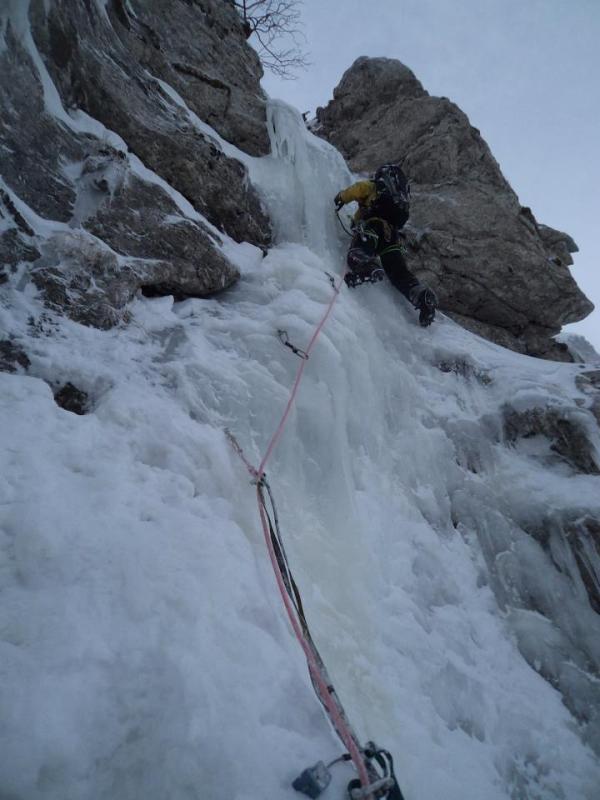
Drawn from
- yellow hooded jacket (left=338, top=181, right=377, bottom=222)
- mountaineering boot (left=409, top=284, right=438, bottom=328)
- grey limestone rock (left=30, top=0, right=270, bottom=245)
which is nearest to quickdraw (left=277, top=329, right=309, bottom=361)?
grey limestone rock (left=30, top=0, right=270, bottom=245)

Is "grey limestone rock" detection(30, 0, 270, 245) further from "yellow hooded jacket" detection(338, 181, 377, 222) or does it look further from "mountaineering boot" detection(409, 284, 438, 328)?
"mountaineering boot" detection(409, 284, 438, 328)

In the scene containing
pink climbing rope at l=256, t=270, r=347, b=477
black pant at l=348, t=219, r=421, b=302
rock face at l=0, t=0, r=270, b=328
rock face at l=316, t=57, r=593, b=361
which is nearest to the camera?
pink climbing rope at l=256, t=270, r=347, b=477

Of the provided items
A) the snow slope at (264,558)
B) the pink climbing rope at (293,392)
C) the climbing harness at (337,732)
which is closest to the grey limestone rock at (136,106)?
the snow slope at (264,558)

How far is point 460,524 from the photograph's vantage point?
136 inches

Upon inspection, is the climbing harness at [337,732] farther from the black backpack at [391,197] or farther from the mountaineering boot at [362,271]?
the black backpack at [391,197]

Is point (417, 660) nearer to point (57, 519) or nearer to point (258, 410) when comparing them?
point (258, 410)

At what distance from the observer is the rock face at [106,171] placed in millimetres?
2873

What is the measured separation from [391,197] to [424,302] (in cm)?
129

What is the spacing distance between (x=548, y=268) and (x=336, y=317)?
4.24 m

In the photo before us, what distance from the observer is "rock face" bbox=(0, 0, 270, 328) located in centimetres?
287

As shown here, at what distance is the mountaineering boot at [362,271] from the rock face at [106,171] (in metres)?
1.06

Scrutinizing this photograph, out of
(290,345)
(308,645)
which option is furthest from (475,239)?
(308,645)

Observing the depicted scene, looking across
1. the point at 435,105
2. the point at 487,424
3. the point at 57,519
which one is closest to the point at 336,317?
the point at 487,424

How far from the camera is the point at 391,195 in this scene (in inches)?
200
